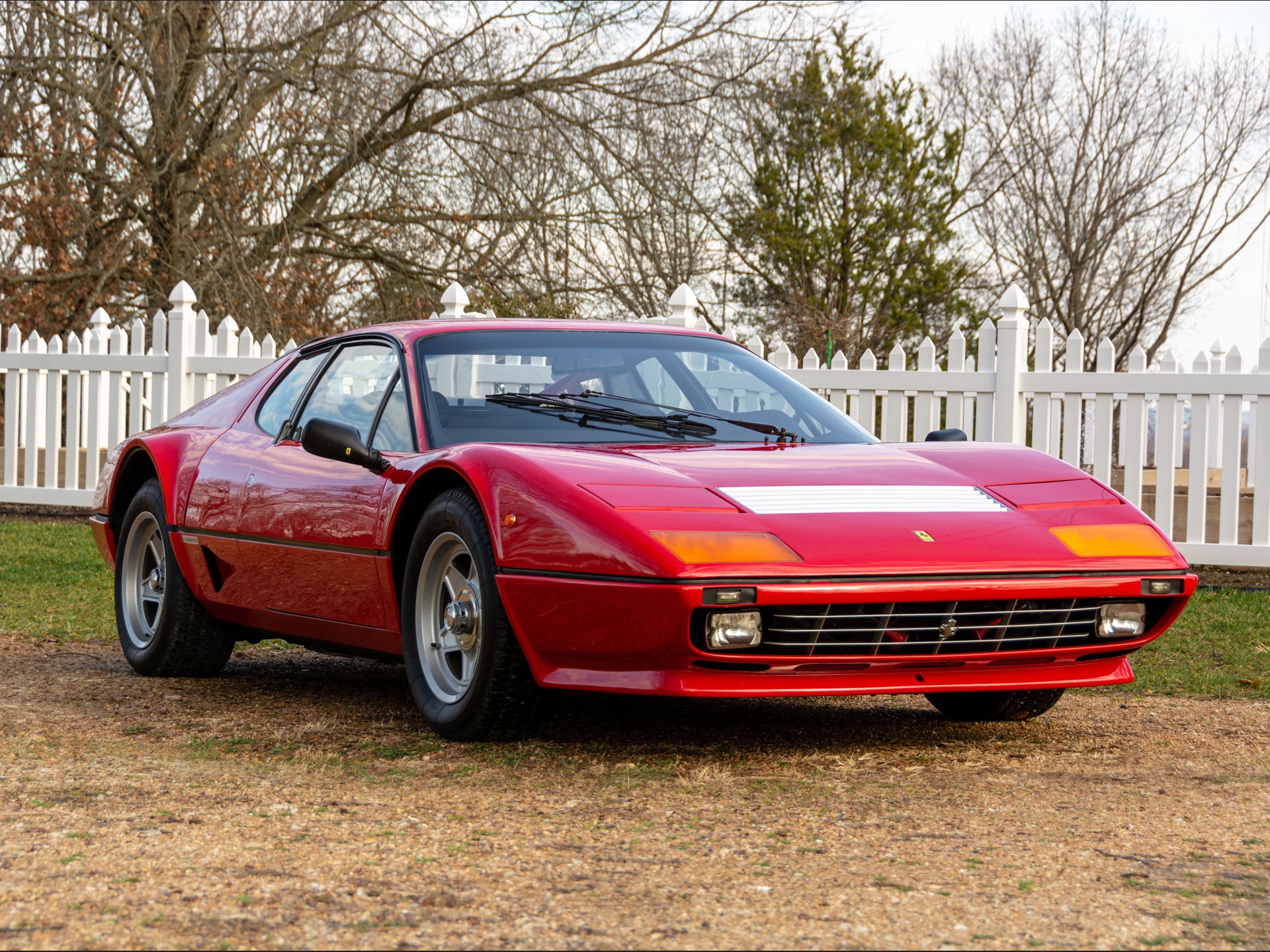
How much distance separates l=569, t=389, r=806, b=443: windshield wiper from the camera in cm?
509

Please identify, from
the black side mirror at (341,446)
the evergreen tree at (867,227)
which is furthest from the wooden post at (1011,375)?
the evergreen tree at (867,227)

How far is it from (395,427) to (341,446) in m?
0.27

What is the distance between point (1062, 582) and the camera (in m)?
4.12

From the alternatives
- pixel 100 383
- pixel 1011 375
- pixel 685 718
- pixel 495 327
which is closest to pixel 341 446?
pixel 495 327

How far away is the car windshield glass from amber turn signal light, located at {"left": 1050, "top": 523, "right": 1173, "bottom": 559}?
1100 mm

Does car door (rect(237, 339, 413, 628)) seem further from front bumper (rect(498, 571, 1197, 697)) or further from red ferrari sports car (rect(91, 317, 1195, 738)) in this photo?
front bumper (rect(498, 571, 1197, 697))

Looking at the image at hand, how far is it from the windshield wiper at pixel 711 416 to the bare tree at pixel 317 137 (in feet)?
36.0

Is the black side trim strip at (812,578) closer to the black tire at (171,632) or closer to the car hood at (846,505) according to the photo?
the car hood at (846,505)

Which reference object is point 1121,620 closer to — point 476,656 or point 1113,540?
point 1113,540

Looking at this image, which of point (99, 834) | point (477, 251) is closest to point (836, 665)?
point (99, 834)

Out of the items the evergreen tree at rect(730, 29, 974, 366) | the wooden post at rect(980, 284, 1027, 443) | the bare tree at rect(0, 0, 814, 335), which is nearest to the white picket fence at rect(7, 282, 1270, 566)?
the wooden post at rect(980, 284, 1027, 443)

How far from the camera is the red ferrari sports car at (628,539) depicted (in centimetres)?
393

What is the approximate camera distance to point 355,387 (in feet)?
17.7

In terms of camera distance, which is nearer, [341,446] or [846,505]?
[846,505]
